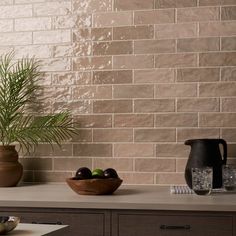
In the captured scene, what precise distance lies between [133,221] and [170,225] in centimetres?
17

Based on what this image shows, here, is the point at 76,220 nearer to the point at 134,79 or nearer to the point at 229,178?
the point at 229,178

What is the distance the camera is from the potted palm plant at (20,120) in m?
3.30

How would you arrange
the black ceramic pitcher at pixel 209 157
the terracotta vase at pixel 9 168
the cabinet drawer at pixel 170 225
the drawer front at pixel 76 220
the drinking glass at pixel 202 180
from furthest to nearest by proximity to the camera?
the terracotta vase at pixel 9 168, the black ceramic pitcher at pixel 209 157, the drinking glass at pixel 202 180, the drawer front at pixel 76 220, the cabinet drawer at pixel 170 225

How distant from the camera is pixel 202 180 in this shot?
2.84 metres

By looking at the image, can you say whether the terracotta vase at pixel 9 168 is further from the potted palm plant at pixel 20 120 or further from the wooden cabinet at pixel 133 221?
the wooden cabinet at pixel 133 221

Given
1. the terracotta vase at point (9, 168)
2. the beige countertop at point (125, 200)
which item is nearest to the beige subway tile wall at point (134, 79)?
the terracotta vase at point (9, 168)

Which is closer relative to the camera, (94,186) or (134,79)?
(94,186)

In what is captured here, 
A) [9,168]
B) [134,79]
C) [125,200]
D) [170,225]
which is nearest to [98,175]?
[125,200]

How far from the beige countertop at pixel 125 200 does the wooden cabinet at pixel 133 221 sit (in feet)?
0.13

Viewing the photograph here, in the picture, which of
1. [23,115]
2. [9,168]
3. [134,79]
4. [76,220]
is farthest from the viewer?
[23,115]

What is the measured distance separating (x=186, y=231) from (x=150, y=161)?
83 centimetres

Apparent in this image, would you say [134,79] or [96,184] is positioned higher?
[134,79]

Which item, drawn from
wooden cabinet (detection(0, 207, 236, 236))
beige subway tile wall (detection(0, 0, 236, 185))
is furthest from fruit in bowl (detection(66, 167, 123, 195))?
beige subway tile wall (detection(0, 0, 236, 185))

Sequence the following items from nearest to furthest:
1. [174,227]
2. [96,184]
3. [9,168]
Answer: [174,227]
[96,184]
[9,168]
